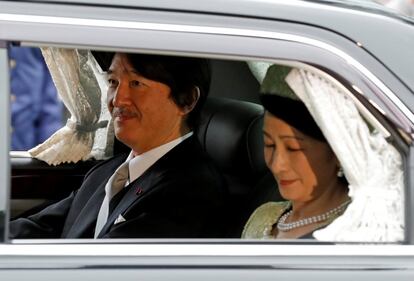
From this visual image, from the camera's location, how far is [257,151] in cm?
366

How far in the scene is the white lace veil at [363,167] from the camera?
8.12 ft

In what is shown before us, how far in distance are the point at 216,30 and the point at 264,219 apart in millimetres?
771

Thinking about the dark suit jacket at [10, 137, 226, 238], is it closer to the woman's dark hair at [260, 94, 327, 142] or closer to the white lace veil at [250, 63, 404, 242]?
the woman's dark hair at [260, 94, 327, 142]

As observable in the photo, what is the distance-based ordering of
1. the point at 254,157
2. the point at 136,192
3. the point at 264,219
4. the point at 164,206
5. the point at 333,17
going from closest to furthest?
1. the point at 333,17
2. the point at 264,219
3. the point at 164,206
4. the point at 136,192
5. the point at 254,157

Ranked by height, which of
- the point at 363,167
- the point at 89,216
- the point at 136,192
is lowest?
the point at 89,216

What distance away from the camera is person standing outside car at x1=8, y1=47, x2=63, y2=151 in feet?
20.9

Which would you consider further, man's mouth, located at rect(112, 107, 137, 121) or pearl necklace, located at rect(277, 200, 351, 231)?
man's mouth, located at rect(112, 107, 137, 121)

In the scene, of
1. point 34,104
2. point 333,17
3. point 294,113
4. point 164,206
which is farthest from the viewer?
point 34,104

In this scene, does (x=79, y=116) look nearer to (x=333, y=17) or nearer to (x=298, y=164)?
(x=298, y=164)

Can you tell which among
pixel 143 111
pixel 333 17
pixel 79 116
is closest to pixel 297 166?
pixel 333 17

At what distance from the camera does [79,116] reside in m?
4.20

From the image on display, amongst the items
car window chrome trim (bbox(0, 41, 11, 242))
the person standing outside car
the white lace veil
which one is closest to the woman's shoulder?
the white lace veil

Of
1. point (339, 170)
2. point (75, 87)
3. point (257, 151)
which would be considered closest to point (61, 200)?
point (75, 87)

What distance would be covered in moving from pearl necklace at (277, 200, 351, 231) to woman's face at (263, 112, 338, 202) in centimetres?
6
